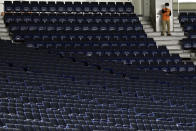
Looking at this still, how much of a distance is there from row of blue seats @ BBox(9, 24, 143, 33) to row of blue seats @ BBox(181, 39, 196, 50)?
1.49 meters

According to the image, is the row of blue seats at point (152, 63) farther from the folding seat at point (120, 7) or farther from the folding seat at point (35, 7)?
the folding seat at point (120, 7)

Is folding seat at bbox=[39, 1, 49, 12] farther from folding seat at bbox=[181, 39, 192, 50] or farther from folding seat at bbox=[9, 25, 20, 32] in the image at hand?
folding seat at bbox=[181, 39, 192, 50]

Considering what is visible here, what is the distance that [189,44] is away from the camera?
82.5ft

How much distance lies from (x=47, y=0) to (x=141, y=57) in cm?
512

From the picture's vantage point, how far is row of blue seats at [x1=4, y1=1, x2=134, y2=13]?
25828 mm

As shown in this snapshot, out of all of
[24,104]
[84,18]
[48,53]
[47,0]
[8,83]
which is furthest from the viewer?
[47,0]

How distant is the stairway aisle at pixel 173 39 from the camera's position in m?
25.2

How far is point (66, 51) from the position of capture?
2348cm

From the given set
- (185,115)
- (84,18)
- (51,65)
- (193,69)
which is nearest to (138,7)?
(84,18)

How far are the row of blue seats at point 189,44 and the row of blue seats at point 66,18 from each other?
1.84 m

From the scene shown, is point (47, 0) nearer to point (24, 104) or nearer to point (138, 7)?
point (138, 7)

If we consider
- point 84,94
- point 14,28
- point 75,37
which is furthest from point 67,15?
point 84,94

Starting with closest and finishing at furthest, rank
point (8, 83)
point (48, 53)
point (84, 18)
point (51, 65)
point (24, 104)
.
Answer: point (24, 104)
point (8, 83)
point (51, 65)
point (48, 53)
point (84, 18)

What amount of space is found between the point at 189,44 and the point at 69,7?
4.13 m
